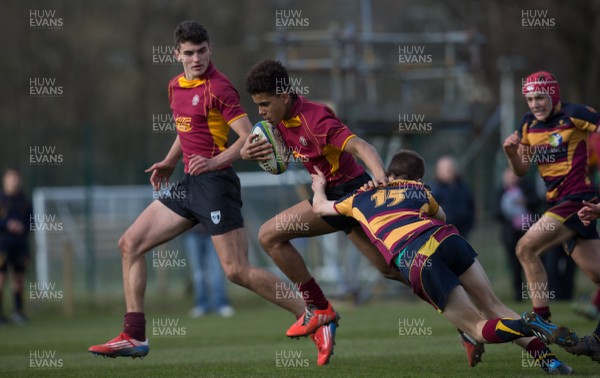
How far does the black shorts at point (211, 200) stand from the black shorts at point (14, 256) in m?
9.49

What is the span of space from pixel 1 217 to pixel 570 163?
1127 centimetres

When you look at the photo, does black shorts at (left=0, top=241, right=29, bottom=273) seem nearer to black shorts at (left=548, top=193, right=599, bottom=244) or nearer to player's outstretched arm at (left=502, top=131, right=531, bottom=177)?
player's outstretched arm at (left=502, top=131, right=531, bottom=177)

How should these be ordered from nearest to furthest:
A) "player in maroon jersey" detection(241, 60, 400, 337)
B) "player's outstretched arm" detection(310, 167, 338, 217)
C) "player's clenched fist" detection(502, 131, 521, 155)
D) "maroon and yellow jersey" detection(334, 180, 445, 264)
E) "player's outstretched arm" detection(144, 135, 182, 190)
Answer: "maroon and yellow jersey" detection(334, 180, 445, 264)
"player's outstretched arm" detection(310, 167, 338, 217)
"player in maroon jersey" detection(241, 60, 400, 337)
"player's clenched fist" detection(502, 131, 521, 155)
"player's outstretched arm" detection(144, 135, 182, 190)

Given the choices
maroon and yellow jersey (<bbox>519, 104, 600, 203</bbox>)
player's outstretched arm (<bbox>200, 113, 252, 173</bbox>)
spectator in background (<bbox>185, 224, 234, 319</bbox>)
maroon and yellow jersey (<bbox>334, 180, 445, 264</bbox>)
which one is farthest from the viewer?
spectator in background (<bbox>185, 224, 234, 319</bbox>)

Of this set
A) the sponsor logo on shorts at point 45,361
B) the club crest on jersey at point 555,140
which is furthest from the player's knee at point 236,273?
the club crest on jersey at point 555,140

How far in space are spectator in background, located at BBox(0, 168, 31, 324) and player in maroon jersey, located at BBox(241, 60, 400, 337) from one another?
31.9 ft

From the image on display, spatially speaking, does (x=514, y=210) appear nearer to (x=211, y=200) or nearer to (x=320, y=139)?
(x=211, y=200)

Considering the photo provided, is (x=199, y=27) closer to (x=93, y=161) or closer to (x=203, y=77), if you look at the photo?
(x=203, y=77)

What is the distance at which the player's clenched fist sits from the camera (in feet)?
30.2

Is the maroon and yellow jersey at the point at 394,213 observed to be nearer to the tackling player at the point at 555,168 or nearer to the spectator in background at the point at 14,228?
the tackling player at the point at 555,168

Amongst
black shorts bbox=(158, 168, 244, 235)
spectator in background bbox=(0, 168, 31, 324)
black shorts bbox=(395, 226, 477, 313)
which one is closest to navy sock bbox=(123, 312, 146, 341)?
black shorts bbox=(158, 168, 244, 235)

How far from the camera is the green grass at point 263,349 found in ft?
27.2

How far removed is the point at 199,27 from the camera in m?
8.91

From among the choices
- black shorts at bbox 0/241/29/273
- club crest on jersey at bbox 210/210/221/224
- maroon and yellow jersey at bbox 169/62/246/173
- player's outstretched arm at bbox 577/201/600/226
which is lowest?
black shorts at bbox 0/241/29/273
